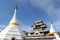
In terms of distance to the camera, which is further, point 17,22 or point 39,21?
point 39,21

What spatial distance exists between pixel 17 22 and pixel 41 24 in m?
8.09

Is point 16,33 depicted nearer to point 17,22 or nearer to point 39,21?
point 17,22

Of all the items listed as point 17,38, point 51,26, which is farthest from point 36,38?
point 51,26

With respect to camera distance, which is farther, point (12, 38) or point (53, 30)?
point (53, 30)

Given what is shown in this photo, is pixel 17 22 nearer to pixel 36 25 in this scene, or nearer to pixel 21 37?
pixel 21 37

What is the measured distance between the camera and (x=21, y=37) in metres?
25.5

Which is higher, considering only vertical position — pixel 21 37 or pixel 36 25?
pixel 36 25

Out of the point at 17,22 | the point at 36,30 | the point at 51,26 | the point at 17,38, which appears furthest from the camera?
the point at 51,26

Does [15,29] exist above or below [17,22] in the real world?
below

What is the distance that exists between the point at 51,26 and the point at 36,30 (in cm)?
636

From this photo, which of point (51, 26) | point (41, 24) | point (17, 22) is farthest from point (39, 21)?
point (17, 22)

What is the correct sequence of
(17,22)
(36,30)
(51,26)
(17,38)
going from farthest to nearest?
(51,26), (36,30), (17,22), (17,38)

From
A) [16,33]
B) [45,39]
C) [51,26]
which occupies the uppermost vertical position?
[51,26]

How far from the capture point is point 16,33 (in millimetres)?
25625
